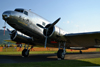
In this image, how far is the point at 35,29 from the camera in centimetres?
1214

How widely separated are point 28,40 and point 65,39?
525cm

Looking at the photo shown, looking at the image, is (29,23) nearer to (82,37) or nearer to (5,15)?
(5,15)

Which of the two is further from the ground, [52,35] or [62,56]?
[52,35]

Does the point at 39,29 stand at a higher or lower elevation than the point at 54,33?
higher

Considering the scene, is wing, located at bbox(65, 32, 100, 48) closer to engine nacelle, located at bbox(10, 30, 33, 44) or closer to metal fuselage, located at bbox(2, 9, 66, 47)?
metal fuselage, located at bbox(2, 9, 66, 47)

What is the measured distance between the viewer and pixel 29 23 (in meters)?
11.6

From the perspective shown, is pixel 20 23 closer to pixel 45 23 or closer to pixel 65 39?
pixel 45 23

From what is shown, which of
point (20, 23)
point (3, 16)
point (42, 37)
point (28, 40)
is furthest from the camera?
point (28, 40)

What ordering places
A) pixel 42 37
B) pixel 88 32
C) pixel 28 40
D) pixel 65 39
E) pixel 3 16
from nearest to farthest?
pixel 3 16 < pixel 88 32 < pixel 42 37 < pixel 65 39 < pixel 28 40

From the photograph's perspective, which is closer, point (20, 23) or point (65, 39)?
point (20, 23)

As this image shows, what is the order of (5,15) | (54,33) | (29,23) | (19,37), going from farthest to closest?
(19,37), (54,33), (29,23), (5,15)

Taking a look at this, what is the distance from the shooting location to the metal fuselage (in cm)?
1031

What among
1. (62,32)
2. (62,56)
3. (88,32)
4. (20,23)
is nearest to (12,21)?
(20,23)

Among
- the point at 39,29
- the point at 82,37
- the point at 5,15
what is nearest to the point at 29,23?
the point at 39,29
